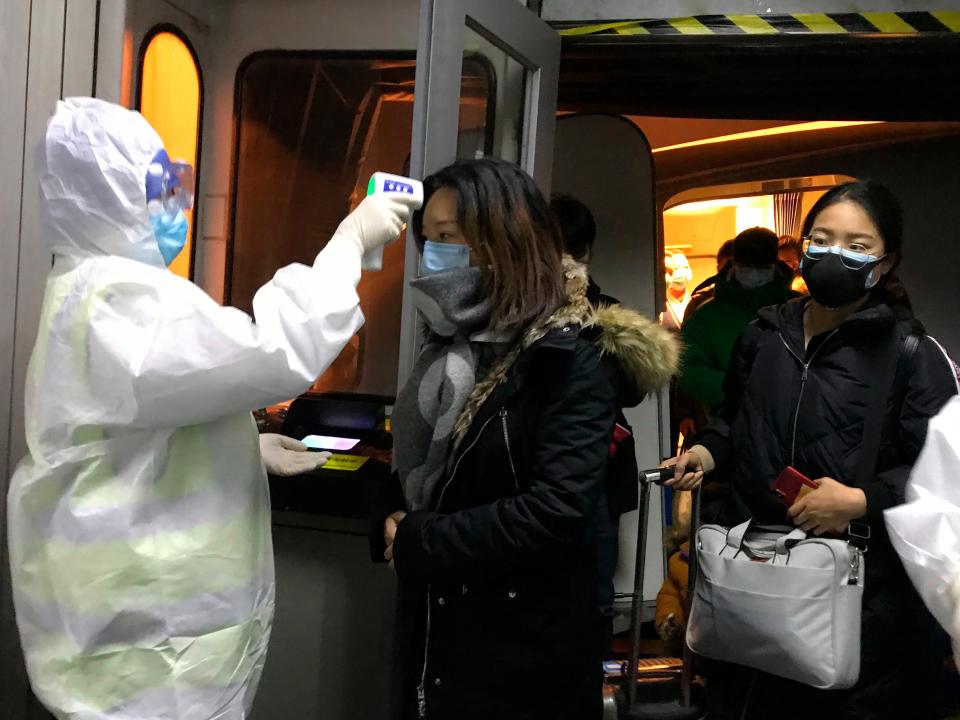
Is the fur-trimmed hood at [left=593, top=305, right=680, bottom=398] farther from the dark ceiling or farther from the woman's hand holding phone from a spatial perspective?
the dark ceiling

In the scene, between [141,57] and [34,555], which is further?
[141,57]

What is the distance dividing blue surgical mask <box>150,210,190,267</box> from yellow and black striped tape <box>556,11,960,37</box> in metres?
1.56

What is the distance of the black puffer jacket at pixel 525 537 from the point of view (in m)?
1.48

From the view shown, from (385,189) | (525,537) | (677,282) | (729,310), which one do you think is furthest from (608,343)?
(677,282)

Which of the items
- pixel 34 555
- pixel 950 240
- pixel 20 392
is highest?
pixel 950 240

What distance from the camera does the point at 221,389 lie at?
1320 millimetres

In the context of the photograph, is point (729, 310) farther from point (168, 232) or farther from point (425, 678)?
point (168, 232)

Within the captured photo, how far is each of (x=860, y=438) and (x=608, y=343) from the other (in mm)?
584

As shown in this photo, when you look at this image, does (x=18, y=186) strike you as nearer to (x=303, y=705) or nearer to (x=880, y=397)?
(x=303, y=705)

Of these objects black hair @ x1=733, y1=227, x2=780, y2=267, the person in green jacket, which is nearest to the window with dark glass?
the person in green jacket

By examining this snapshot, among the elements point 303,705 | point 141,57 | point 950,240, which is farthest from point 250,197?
point 950,240

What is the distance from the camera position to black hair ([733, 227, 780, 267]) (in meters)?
3.62

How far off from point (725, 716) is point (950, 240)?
2975mm

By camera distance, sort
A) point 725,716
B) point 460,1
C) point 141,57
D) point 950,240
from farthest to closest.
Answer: point 950,240 → point 141,57 → point 725,716 → point 460,1
